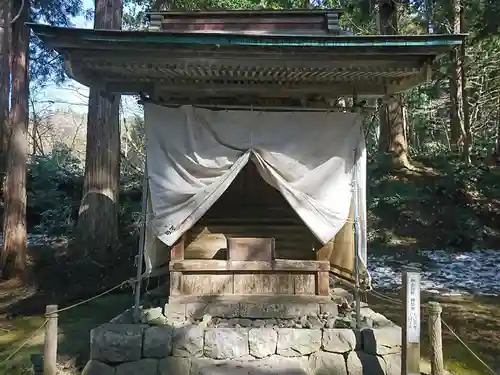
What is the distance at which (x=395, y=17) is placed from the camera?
14.8 m

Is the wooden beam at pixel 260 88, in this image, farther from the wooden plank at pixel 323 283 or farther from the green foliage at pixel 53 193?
the green foliage at pixel 53 193

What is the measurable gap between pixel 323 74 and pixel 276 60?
0.67 meters

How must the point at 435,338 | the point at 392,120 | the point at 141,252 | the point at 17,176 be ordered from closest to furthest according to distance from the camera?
the point at 435,338, the point at 141,252, the point at 17,176, the point at 392,120

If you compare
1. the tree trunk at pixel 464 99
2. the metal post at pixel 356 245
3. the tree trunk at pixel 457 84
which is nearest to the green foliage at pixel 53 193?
the metal post at pixel 356 245

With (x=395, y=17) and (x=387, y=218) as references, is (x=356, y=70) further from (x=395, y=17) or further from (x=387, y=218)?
(x=395, y=17)

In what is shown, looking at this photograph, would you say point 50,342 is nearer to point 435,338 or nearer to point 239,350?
point 239,350

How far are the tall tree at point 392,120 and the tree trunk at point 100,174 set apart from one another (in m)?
8.73

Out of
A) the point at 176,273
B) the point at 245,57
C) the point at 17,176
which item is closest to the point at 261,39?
the point at 245,57

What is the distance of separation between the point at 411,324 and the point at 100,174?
725 centimetres

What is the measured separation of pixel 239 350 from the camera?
15.2 feet

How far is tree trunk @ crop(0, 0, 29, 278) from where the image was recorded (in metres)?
9.47

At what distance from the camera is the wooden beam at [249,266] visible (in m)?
5.23

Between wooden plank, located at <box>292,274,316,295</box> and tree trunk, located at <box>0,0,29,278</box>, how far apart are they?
683 cm

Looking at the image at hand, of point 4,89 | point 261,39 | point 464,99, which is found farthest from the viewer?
point 464,99
